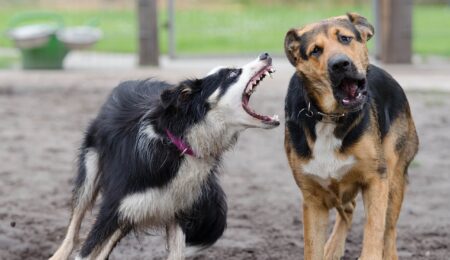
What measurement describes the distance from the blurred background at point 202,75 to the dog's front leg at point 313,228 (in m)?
0.81

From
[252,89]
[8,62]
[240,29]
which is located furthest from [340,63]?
[240,29]

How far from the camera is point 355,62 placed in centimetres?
484

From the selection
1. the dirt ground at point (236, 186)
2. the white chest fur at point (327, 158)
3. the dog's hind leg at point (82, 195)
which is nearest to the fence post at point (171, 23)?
the dirt ground at point (236, 186)

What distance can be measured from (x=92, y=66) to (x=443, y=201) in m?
8.53

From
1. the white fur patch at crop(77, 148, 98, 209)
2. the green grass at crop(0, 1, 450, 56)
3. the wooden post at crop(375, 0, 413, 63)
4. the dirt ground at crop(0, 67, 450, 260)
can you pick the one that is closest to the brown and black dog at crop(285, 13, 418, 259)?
the dirt ground at crop(0, 67, 450, 260)

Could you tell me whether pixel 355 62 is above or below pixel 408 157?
above

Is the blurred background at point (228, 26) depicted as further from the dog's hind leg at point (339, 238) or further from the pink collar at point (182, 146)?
the pink collar at point (182, 146)

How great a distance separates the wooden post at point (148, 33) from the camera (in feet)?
46.5

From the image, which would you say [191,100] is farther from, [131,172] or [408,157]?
[408,157]

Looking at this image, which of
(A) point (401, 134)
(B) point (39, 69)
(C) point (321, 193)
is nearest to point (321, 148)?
(C) point (321, 193)

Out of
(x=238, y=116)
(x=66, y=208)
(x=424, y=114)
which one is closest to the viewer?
(x=238, y=116)

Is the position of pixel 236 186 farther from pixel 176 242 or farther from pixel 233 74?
pixel 233 74

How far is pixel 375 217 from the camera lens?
515 cm

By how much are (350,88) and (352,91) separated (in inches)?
0.9
